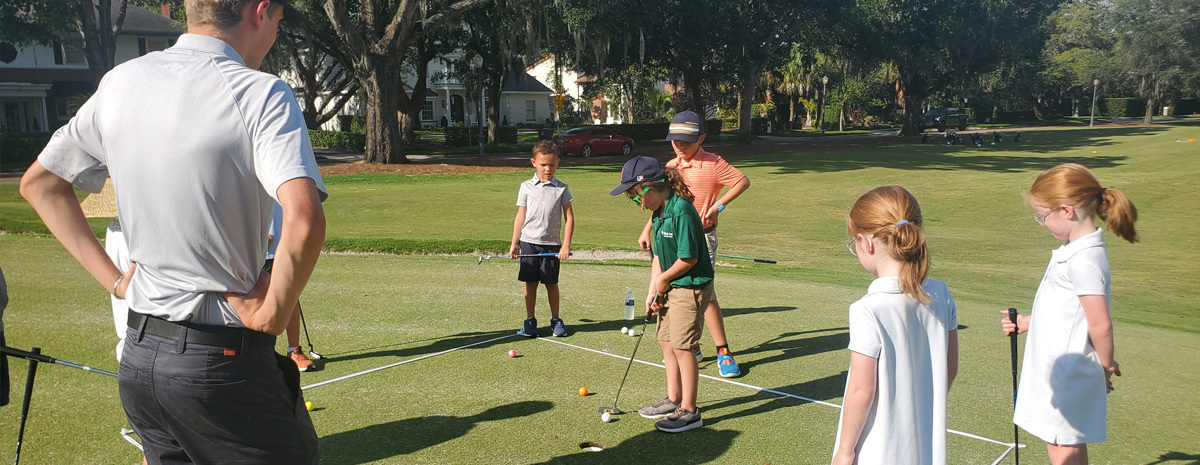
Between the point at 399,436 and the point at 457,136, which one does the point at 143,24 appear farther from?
the point at 399,436

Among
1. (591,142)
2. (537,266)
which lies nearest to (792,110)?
(591,142)

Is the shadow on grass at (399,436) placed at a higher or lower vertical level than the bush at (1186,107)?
lower

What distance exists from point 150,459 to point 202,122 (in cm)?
111

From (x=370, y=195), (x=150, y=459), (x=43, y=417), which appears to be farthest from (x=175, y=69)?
(x=370, y=195)

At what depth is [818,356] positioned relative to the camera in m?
6.62

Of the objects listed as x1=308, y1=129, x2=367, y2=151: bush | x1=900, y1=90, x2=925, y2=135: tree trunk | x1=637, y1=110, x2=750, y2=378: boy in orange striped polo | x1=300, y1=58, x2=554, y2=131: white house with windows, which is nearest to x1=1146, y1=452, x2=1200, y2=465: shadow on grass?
x1=637, y1=110, x2=750, y2=378: boy in orange striped polo

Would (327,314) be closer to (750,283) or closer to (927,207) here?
(750,283)

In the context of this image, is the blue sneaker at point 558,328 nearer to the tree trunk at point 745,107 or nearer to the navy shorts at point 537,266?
the navy shorts at point 537,266

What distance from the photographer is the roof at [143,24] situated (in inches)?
1750

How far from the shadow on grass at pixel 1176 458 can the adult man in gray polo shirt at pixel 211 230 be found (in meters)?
4.49

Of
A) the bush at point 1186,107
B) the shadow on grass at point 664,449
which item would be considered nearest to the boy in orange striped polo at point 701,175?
the shadow on grass at point 664,449

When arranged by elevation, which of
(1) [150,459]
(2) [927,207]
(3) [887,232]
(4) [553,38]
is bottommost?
(2) [927,207]

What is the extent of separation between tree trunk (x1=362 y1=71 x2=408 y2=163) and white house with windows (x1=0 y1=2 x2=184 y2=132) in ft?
68.2

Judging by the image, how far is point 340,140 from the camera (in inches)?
1694
